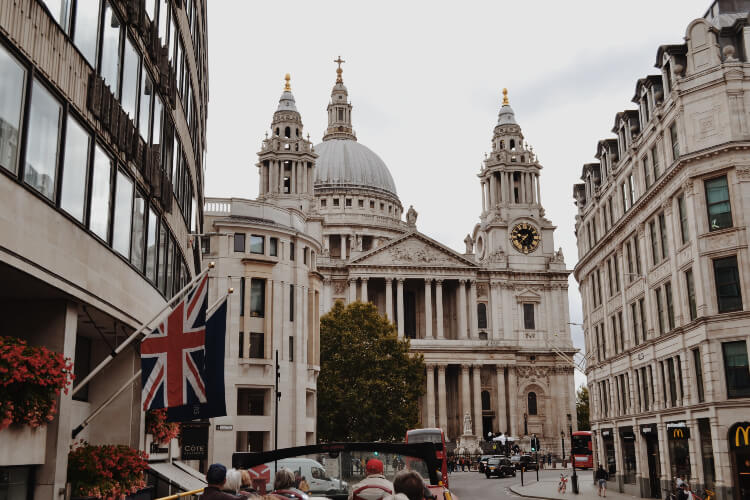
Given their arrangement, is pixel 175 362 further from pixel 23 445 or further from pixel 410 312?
pixel 410 312

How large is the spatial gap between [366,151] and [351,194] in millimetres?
14398

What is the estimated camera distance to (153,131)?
21500 mm

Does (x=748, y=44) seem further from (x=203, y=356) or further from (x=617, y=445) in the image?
(x=203, y=356)

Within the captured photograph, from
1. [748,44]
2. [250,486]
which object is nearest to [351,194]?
[748,44]

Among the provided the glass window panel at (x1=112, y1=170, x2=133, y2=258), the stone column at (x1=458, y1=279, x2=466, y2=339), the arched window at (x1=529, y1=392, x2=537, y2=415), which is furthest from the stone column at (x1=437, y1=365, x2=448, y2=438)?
the glass window panel at (x1=112, y1=170, x2=133, y2=258)

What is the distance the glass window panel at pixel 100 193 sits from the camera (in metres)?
16.2

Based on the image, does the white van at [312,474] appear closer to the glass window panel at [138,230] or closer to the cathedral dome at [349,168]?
the glass window panel at [138,230]

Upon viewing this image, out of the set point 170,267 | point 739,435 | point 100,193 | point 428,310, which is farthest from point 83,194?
point 428,310

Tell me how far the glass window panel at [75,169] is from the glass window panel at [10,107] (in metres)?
1.96

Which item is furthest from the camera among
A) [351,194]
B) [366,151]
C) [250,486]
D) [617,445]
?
[366,151]

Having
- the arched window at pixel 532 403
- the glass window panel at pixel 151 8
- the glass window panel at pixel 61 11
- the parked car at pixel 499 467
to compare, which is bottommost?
the parked car at pixel 499 467

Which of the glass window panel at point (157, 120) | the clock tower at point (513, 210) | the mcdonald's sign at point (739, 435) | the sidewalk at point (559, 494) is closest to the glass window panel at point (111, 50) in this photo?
the glass window panel at point (157, 120)

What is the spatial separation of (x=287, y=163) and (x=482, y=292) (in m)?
30.4

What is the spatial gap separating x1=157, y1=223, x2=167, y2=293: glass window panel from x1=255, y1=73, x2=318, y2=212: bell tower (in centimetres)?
7795
